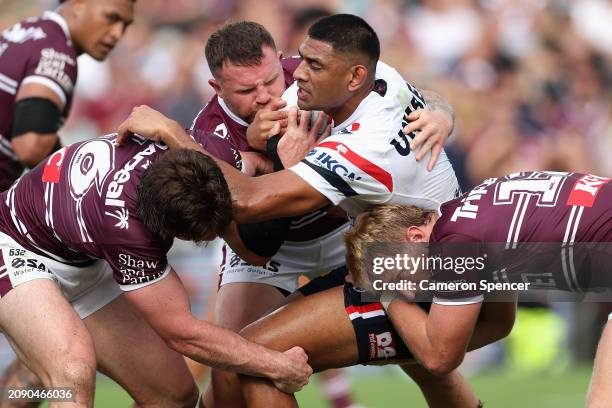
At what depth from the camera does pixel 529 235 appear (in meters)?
5.10

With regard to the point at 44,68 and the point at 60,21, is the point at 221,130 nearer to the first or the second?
the point at 44,68

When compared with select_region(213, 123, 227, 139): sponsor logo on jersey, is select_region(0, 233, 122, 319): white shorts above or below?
below

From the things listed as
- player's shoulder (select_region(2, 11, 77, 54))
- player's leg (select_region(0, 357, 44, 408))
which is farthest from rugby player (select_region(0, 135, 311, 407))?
player's shoulder (select_region(2, 11, 77, 54))

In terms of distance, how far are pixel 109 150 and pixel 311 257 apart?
64.3 inches

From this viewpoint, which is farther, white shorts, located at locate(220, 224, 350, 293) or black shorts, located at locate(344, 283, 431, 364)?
white shorts, located at locate(220, 224, 350, 293)

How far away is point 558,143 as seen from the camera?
1191 centimetres

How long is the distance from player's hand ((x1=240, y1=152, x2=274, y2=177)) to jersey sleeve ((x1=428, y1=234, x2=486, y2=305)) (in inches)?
46.3

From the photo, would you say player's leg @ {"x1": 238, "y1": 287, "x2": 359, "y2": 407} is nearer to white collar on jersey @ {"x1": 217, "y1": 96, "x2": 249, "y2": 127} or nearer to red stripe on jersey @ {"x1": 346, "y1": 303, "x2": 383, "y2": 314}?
red stripe on jersey @ {"x1": 346, "y1": 303, "x2": 383, "y2": 314}

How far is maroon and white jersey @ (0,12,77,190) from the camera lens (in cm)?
759

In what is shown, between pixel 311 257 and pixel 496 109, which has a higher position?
pixel 311 257

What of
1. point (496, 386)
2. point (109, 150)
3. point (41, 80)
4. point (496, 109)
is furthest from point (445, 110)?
point (496, 109)

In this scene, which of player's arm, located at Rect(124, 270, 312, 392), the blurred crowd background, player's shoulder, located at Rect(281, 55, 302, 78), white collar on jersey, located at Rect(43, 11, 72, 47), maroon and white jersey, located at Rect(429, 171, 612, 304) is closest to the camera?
maroon and white jersey, located at Rect(429, 171, 612, 304)

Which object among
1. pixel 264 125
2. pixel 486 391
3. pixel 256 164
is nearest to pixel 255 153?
pixel 256 164

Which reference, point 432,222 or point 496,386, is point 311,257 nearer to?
point 432,222
